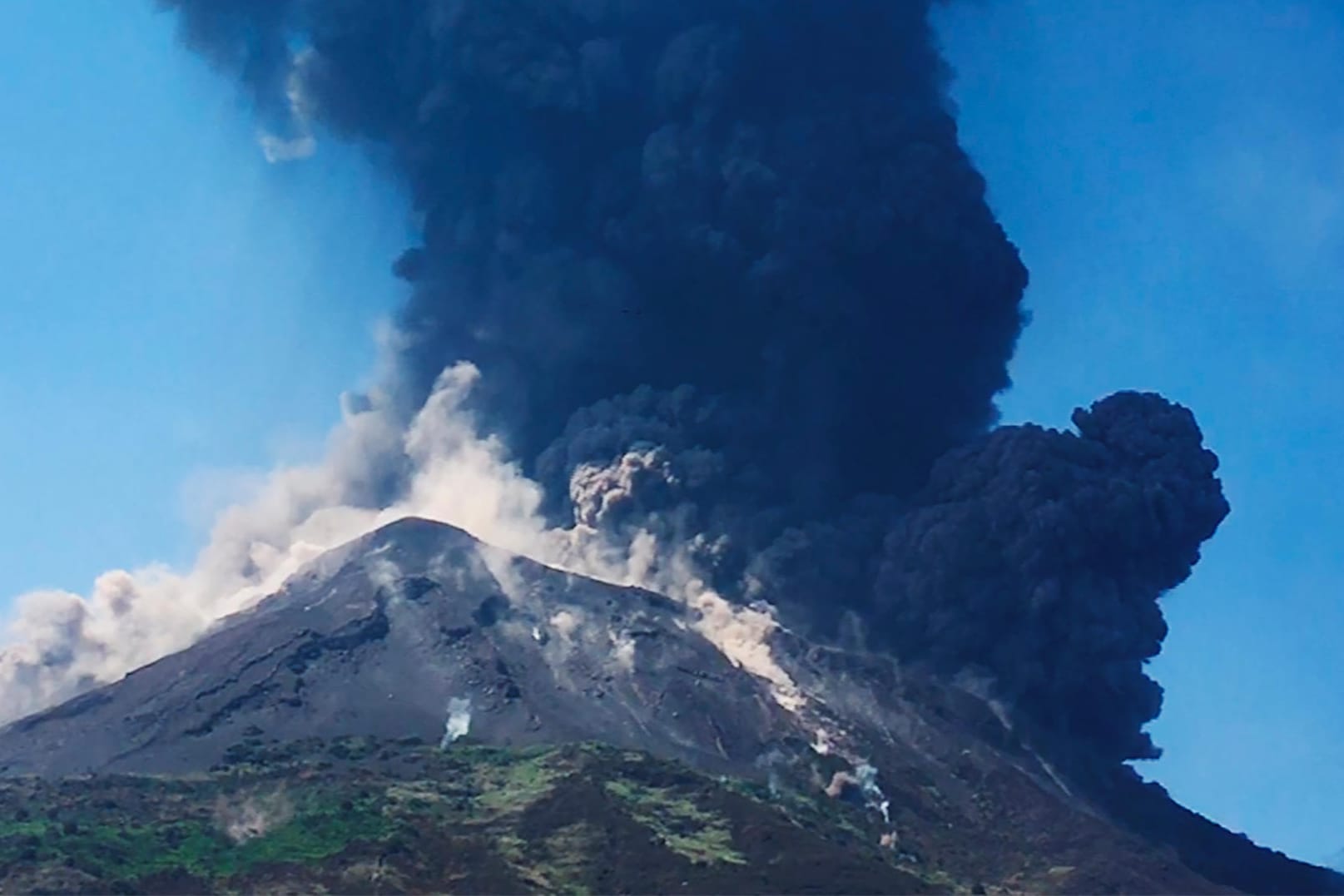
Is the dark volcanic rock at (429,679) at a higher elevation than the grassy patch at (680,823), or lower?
higher

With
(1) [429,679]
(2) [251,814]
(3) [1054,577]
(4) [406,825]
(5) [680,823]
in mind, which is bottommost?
(4) [406,825]

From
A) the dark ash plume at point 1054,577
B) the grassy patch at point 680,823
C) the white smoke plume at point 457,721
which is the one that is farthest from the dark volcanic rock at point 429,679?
the dark ash plume at point 1054,577

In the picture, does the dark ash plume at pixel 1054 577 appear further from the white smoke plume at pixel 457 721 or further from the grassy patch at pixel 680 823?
the grassy patch at pixel 680 823

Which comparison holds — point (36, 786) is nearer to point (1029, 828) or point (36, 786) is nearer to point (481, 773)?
point (481, 773)

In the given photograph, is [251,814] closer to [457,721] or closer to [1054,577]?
[457,721]

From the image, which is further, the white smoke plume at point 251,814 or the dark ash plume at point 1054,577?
the dark ash plume at point 1054,577

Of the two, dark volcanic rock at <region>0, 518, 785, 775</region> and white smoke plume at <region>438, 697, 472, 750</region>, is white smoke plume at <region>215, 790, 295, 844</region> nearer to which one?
dark volcanic rock at <region>0, 518, 785, 775</region>

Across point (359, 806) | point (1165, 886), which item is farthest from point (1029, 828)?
point (359, 806)

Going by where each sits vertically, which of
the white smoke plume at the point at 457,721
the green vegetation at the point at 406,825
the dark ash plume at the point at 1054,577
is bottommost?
the green vegetation at the point at 406,825

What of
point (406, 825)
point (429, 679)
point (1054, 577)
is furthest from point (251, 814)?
point (1054, 577)
